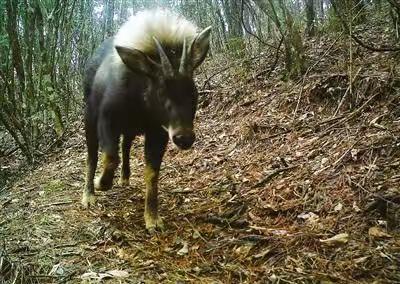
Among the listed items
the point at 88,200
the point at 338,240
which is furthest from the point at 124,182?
the point at 338,240

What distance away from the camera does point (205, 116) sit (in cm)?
899

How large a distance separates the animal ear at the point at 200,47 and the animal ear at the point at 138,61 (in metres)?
0.39

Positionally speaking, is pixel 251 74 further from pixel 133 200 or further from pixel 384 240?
pixel 384 240

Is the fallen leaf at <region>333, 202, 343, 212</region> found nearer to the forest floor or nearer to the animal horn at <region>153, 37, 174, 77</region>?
the forest floor

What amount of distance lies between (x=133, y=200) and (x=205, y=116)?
382 centimetres

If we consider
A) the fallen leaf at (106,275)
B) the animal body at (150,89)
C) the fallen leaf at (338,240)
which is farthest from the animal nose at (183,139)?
the fallen leaf at (338,240)

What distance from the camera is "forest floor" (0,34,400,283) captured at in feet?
11.0

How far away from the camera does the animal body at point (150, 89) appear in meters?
3.95

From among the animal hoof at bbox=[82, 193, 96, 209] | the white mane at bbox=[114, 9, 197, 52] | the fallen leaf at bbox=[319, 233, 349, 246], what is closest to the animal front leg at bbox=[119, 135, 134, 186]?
the animal hoof at bbox=[82, 193, 96, 209]

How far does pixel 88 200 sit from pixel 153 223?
3.79 ft

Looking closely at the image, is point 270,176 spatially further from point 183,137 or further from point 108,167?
point 108,167

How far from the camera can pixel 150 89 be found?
4.14 m

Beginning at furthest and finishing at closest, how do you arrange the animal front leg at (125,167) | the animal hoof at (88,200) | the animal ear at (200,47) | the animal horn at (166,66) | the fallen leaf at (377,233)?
the animal front leg at (125,167) → the animal hoof at (88,200) → the animal ear at (200,47) → the animal horn at (166,66) → the fallen leaf at (377,233)

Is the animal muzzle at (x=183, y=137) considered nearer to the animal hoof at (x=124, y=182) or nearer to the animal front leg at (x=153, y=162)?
the animal front leg at (x=153, y=162)
